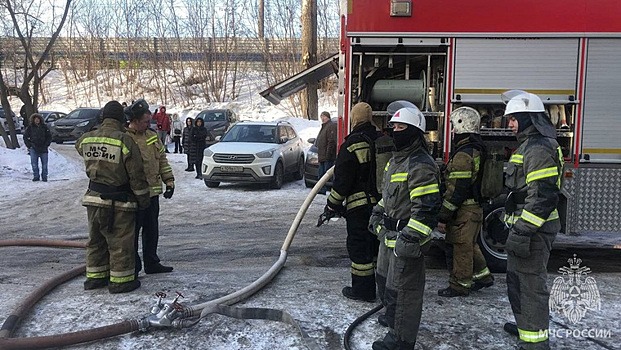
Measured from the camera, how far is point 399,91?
625 cm

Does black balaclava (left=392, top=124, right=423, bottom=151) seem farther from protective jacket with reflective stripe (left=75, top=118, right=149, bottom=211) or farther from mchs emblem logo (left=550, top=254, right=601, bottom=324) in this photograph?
protective jacket with reflective stripe (left=75, top=118, right=149, bottom=211)

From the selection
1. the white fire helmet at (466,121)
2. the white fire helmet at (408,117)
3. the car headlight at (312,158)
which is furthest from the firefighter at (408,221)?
the car headlight at (312,158)

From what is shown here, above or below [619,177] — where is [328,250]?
below

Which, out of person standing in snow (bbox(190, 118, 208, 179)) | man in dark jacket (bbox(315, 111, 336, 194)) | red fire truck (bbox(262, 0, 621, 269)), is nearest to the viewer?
red fire truck (bbox(262, 0, 621, 269))

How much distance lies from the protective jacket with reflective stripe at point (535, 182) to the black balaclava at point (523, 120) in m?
0.03

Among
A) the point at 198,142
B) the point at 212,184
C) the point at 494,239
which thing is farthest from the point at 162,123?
the point at 494,239

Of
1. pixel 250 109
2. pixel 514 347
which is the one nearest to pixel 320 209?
pixel 514 347

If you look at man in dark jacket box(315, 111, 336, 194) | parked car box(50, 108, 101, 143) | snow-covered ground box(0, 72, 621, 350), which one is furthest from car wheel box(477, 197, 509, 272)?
parked car box(50, 108, 101, 143)

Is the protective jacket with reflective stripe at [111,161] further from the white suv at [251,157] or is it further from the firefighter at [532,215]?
the white suv at [251,157]

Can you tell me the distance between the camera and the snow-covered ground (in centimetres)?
427

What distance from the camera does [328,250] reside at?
7.24 m

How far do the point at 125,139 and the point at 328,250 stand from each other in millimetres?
3226

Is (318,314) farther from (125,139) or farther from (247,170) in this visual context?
(247,170)

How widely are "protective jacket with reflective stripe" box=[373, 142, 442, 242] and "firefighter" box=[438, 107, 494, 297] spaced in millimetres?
1073
